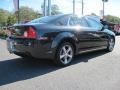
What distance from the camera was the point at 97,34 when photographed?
29.1 feet

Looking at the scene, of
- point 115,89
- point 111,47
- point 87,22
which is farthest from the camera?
point 111,47

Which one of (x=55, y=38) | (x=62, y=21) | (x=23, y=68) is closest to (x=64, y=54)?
(x=55, y=38)

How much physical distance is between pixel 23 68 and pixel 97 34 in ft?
9.96

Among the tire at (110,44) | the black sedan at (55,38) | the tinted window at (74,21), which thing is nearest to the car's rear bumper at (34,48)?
the black sedan at (55,38)

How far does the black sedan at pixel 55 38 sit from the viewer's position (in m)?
6.71

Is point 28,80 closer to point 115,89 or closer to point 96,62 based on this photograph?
point 115,89

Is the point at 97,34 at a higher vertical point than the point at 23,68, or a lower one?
higher

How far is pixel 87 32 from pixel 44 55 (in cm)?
199

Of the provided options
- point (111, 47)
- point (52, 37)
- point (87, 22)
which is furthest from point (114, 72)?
point (111, 47)

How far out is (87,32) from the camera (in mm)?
8219

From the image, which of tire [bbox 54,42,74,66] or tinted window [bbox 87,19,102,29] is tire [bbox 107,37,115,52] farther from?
tire [bbox 54,42,74,66]

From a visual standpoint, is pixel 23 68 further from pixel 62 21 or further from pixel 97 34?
pixel 97 34

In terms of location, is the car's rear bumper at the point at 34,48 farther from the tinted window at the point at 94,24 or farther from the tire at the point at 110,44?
the tire at the point at 110,44

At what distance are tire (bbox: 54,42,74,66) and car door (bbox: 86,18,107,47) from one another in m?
1.17
